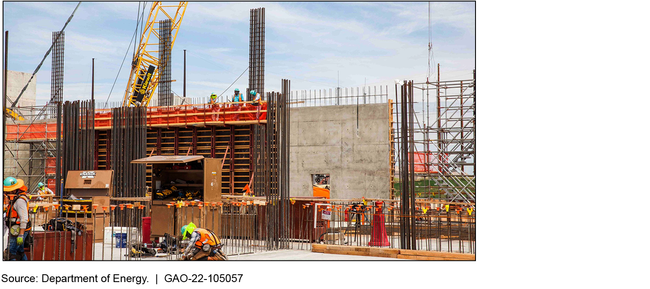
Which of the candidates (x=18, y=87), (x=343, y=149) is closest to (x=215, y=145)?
(x=343, y=149)

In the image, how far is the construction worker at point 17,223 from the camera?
7.95m

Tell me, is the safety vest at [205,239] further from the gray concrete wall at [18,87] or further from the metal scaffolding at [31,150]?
the gray concrete wall at [18,87]

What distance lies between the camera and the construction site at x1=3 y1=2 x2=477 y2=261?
445 inches

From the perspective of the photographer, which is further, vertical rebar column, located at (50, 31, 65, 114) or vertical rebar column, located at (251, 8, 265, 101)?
vertical rebar column, located at (50, 31, 65, 114)

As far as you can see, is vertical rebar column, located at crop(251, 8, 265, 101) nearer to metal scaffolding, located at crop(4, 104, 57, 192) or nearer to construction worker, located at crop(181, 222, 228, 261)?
metal scaffolding, located at crop(4, 104, 57, 192)

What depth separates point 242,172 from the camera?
21.2 m

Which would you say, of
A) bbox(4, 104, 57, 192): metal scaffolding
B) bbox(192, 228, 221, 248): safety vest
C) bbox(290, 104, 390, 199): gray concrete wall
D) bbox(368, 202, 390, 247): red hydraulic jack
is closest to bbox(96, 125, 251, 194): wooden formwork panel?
bbox(290, 104, 390, 199): gray concrete wall

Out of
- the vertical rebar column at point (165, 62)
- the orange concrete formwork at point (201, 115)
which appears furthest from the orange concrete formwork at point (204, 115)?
the vertical rebar column at point (165, 62)

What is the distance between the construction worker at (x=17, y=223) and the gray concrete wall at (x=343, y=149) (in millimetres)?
15617

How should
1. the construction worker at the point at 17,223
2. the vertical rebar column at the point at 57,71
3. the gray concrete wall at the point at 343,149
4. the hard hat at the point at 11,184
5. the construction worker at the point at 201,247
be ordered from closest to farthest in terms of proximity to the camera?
the construction worker at the point at 17,223
the hard hat at the point at 11,184
the construction worker at the point at 201,247
the gray concrete wall at the point at 343,149
the vertical rebar column at the point at 57,71

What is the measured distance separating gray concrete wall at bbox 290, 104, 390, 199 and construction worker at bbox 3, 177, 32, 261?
15617 mm

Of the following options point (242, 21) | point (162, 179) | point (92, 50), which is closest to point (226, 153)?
point (162, 179)

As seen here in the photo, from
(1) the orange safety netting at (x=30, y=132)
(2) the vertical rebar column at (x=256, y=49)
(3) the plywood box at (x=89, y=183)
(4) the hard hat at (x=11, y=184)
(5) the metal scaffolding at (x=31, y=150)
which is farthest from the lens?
(2) the vertical rebar column at (x=256, y=49)

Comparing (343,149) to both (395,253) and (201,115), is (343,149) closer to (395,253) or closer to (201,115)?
(201,115)
